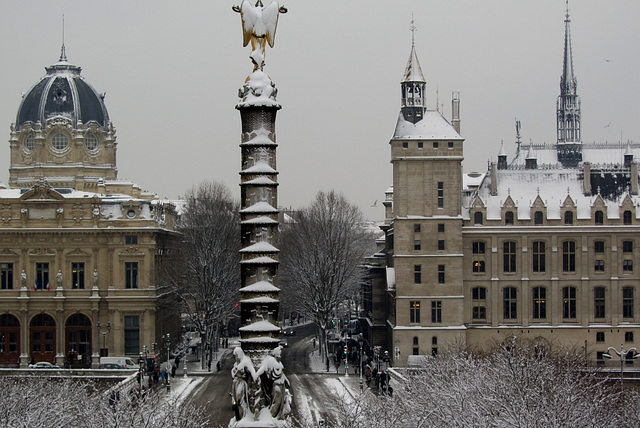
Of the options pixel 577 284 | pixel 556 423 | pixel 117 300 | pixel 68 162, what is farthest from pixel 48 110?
pixel 556 423

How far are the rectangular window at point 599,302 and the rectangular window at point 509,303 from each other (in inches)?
257

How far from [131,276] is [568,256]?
36396 mm

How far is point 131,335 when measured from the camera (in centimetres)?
8662

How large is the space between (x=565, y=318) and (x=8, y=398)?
52.6 metres

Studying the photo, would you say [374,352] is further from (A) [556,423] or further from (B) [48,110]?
(A) [556,423]

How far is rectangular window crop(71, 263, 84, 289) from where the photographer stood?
87.2 meters

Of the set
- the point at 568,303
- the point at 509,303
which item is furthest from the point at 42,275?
the point at 568,303

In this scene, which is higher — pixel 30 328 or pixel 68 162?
pixel 68 162

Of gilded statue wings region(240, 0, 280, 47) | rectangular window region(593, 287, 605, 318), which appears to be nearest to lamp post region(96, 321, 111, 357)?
rectangular window region(593, 287, 605, 318)

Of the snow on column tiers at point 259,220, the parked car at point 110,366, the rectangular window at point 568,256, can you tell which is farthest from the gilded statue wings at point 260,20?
the rectangular window at point 568,256

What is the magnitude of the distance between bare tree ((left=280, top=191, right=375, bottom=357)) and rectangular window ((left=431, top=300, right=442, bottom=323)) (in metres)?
9.33

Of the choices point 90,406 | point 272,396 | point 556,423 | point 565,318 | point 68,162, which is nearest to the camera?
point 272,396

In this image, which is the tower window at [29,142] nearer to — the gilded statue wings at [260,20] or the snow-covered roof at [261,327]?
the gilded statue wings at [260,20]

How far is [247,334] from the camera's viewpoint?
27203 mm
